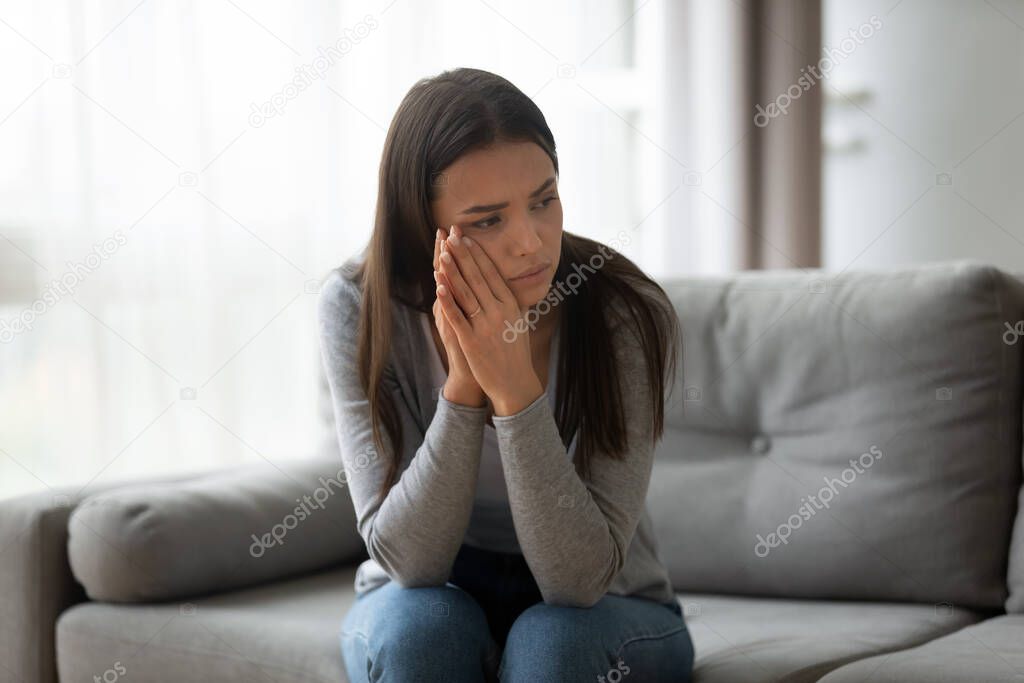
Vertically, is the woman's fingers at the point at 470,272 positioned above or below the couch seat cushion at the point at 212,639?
above

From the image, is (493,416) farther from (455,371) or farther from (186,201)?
(186,201)

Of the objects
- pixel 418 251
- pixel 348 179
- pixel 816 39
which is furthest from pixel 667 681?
pixel 816 39

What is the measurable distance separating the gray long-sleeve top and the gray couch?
0.77 ft

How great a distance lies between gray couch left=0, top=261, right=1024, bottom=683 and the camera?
1.47 m

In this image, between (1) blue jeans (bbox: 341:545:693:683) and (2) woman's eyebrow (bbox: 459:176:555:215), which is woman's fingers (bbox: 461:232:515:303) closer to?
(2) woman's eyebrow (bbox: 459:176:555:215)

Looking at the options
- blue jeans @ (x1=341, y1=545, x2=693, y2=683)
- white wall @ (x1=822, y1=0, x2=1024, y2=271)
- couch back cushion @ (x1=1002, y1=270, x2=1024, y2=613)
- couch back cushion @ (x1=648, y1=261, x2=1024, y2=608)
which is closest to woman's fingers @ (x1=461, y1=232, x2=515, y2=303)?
blue jeans @ (x1=341, y1=545, x2=693, y2=683)

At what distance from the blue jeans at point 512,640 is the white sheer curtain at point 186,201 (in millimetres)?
799

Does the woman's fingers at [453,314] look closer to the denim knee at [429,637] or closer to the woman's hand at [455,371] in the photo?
the woman's hand at [455,371]

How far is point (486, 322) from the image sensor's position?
116 cm

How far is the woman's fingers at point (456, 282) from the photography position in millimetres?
1154

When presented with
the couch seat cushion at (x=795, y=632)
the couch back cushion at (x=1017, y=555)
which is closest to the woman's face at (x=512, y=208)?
the couch seat cushion at (x=795, y=632)

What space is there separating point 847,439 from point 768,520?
0.16 m

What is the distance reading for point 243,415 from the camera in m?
2.36

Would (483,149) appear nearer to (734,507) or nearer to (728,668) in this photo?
(728,668)
